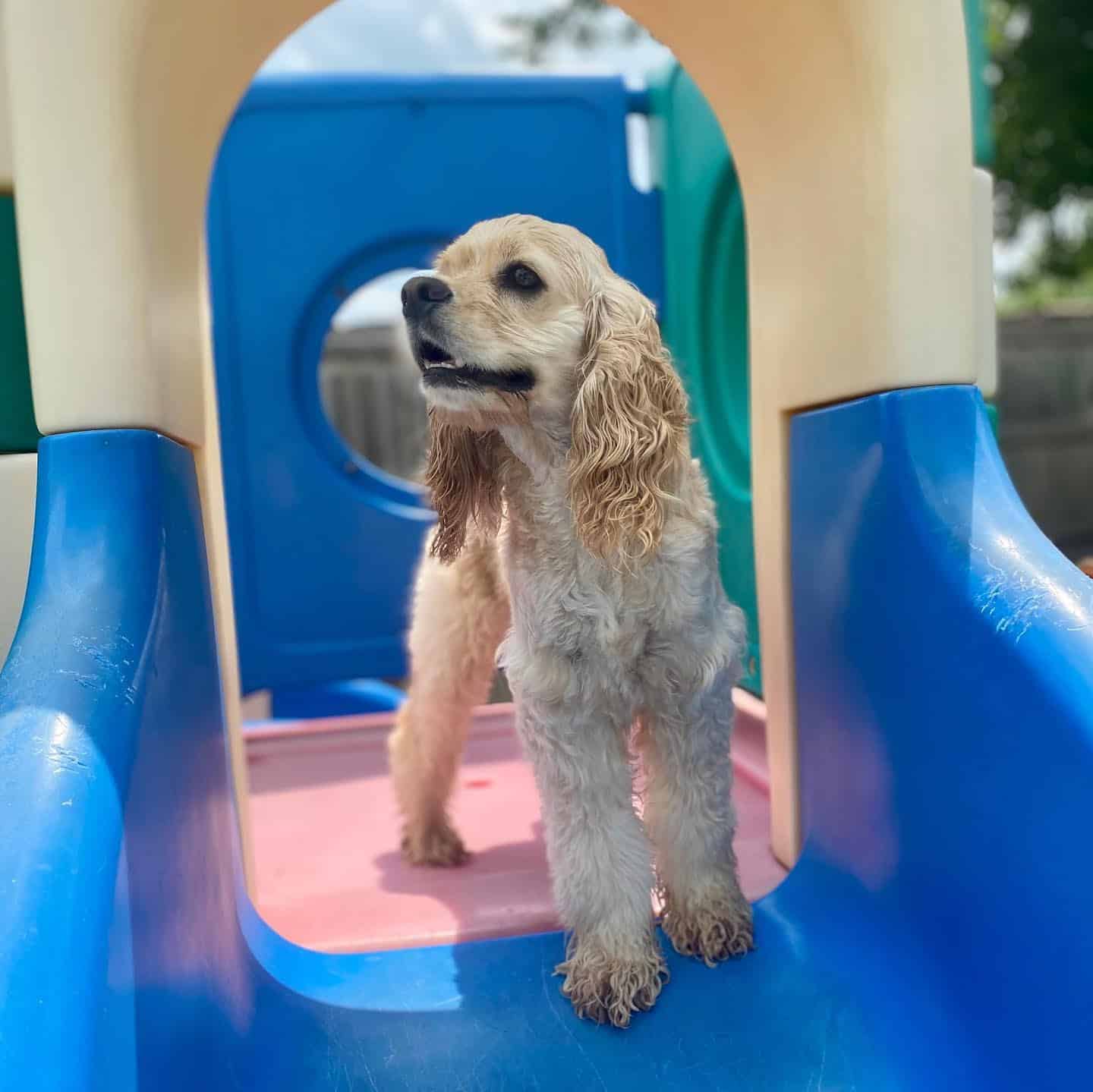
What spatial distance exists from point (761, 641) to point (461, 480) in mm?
776

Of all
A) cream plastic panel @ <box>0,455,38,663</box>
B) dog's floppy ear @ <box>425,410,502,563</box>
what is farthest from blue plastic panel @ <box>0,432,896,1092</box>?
dog's floppy ear @ <box>425,410,502,563</box>

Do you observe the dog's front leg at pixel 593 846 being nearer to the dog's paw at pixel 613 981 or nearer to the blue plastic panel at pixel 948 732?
the dog's paw at pixel 613 981

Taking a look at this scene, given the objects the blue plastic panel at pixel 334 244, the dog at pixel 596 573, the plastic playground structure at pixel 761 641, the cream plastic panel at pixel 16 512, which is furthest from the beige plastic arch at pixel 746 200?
the blue plastic panel at pixel 334 244

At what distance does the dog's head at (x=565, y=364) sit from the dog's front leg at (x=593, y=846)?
0.33 m

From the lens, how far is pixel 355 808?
2.89 metres

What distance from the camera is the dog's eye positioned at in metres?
1.62

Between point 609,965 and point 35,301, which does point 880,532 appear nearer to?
point 609,965

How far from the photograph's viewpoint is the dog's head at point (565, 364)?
1.56m

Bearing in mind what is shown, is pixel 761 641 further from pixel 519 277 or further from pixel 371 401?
pixel 371 401

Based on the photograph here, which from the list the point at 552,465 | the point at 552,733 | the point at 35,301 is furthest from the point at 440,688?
the point at 35,301

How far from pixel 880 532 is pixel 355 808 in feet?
5.96

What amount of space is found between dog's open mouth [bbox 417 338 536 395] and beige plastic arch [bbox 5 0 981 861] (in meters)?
0.44

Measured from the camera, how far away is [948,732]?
1.57 m

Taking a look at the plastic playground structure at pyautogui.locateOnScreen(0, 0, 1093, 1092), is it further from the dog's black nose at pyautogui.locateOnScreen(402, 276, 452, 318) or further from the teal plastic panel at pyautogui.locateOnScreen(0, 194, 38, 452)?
the dog's black nose at pyautogui.locateOnScreen(402, 276, 452, 318)
